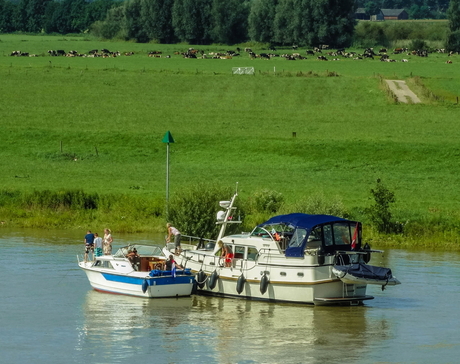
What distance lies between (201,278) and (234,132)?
155ft

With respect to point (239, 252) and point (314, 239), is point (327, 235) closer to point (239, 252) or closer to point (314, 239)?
point (314, 239)

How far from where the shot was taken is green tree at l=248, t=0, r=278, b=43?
19225 cm

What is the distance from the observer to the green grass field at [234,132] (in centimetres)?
7025

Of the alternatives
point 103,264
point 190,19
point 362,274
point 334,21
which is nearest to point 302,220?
point 362,274

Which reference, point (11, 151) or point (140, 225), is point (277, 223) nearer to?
point (140, 225)

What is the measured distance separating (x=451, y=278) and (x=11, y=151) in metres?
47.3

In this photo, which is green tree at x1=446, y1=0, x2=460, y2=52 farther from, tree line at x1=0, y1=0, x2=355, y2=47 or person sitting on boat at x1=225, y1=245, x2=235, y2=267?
person sitting on boat at x1=225, y1=245, x2=235, y2=267

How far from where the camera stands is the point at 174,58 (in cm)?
15538

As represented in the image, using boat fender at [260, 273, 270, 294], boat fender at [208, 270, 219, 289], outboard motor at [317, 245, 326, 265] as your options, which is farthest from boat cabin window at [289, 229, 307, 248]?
boat fender at [208, 270, 219, 289]

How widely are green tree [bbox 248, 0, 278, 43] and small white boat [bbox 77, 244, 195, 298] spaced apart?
500 feet

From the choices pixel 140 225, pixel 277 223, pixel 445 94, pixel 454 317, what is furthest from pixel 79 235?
pixel 445 94

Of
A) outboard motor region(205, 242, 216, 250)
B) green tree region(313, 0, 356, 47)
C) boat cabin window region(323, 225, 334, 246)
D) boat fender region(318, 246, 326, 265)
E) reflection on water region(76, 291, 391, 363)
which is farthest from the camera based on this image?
green tree region(313, 0, 356, 47)

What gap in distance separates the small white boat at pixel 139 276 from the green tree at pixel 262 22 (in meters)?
152

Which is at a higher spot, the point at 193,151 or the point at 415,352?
the point at 193,151
